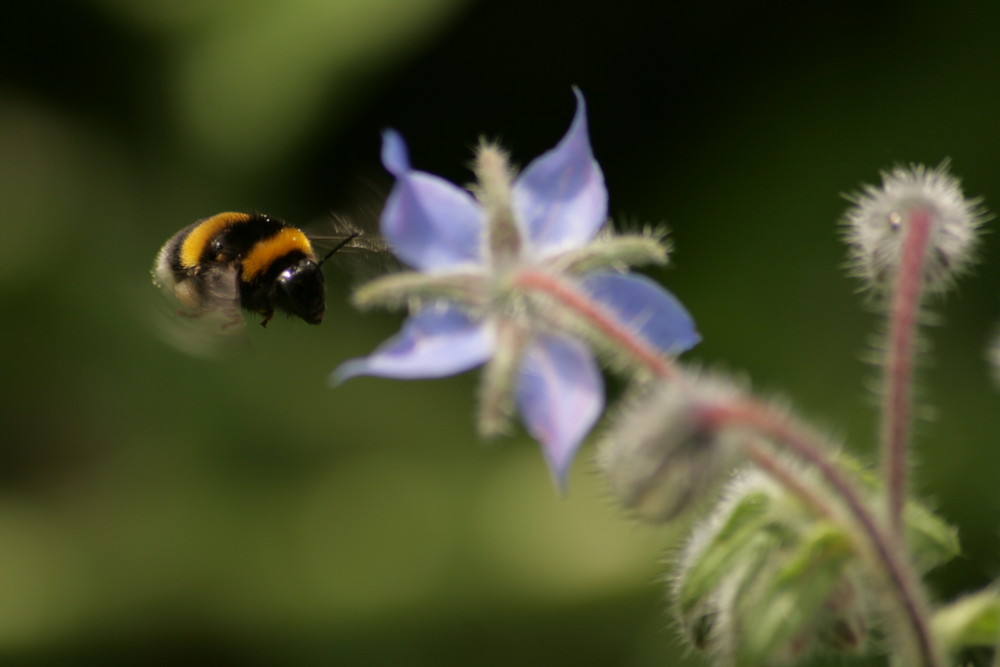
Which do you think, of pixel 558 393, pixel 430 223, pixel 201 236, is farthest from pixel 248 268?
pixel 558 393

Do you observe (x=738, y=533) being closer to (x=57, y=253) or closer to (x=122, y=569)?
(x=122, y=569)

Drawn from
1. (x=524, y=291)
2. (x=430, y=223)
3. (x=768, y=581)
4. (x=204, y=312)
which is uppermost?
(x=204, y=312)

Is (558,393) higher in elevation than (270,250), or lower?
lower

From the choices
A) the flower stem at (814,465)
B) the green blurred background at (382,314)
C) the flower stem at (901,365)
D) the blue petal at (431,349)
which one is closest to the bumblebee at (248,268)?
the blue petal at (431,349)

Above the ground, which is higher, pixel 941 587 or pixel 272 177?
pixel 272 177

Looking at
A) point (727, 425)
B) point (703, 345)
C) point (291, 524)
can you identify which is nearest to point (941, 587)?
point (703, 345)

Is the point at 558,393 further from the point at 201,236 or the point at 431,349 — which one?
the point at 201,236

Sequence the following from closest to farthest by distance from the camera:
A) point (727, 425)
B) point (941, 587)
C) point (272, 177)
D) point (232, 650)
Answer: point (727, 425) < point (941, 587) < point (232, 650) < point (272, 177)
